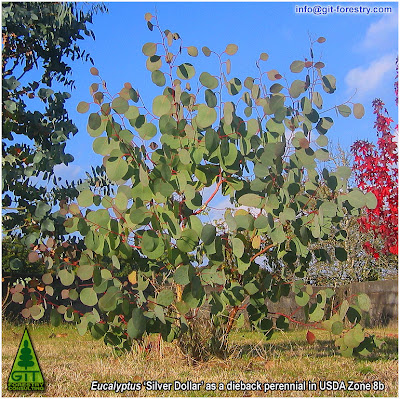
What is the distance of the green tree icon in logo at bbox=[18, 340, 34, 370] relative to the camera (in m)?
3.55

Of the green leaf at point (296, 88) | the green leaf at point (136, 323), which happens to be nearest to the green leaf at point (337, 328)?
the green leaf at point (136, 323)

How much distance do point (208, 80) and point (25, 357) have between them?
2403mm

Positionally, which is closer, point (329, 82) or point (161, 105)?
point (161, 105)

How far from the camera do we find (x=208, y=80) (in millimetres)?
3906

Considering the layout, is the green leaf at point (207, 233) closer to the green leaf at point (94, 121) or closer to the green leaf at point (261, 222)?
the green leaf at point (261, 222)

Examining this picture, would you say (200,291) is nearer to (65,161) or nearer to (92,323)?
(92,323)

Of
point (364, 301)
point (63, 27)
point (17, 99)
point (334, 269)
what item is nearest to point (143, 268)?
point (364, 301)

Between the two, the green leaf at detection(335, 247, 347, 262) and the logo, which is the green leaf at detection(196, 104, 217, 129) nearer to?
the green leaf at detection(335, 247, 347, 262)

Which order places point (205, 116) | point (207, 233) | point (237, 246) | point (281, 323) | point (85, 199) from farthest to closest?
point (281, 323) < point (85, 199) < point (205, 116) < point (237, 246) < point (207, 233)

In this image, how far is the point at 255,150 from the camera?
13.2ft

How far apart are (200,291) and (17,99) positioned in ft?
14.9

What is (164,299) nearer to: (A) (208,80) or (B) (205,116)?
(B) (205,116)

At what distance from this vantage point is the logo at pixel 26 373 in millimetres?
3555

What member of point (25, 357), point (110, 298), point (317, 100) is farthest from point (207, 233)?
point (25, 357)
